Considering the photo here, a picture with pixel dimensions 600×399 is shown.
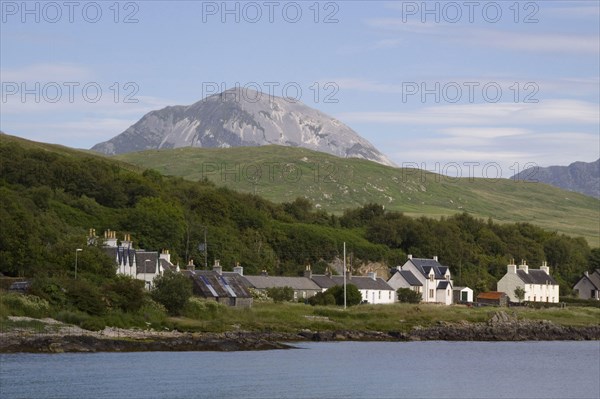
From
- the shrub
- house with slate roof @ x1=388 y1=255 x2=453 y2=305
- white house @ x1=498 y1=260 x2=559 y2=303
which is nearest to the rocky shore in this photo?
the shrub

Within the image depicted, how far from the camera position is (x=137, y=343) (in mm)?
62969

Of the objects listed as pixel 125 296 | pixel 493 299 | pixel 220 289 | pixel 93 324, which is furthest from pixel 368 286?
pixel 93 324

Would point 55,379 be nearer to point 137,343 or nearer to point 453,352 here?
point 137,343

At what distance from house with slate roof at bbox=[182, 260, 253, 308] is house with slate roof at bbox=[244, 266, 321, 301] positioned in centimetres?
679

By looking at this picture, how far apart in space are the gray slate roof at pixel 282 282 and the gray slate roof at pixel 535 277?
92.4 feet

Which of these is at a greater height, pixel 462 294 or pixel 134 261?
pixel 134 261

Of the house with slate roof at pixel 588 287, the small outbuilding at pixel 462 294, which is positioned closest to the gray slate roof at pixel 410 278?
the small outbuilding at pixel 462 294

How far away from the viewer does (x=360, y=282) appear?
10562cm

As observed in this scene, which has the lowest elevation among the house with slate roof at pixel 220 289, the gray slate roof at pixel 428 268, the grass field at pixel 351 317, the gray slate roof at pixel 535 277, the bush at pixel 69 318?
the grass field at pixel 351 317

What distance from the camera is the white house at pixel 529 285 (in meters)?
120

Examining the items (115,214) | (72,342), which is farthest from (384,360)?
(115,214)

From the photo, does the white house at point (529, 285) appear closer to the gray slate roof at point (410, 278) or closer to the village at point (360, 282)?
the village at point (360, 282)

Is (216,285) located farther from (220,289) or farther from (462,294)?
(462,294)

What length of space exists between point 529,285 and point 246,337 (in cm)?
5673
